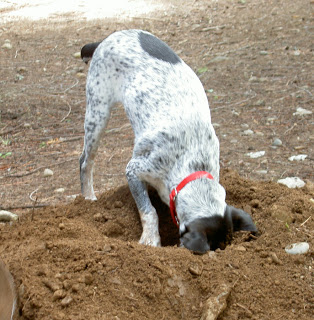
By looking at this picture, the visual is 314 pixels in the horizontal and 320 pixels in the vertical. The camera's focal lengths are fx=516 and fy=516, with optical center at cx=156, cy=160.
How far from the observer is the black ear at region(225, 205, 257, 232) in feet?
11.1

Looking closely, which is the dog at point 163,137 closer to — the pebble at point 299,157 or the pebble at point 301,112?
the pebble at point 299,157

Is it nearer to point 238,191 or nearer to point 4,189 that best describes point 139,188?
point 238,191

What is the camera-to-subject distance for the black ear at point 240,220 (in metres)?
3.38

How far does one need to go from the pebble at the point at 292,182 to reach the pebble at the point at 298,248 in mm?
1328

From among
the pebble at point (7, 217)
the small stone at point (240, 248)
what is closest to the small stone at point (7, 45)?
the pebble at point (7, 217)

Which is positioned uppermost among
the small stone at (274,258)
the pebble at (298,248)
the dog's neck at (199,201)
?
the dog's neck at (199,201)

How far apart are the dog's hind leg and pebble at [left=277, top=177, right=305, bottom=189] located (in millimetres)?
1663

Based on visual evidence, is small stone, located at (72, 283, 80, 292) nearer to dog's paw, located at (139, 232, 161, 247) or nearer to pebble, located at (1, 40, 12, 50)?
dog's paw, located at (139, 232, 161, 247)

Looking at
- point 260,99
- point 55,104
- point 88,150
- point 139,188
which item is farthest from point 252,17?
point 139,188

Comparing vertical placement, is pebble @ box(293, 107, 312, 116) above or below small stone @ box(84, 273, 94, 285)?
below

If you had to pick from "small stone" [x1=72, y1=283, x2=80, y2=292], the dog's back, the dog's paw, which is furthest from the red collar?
"small stone" [x1=72, y1=283, x2=80, y2=292]

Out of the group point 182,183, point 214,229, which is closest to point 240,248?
point 214,229

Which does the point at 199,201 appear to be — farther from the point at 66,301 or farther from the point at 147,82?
the point at 147,82

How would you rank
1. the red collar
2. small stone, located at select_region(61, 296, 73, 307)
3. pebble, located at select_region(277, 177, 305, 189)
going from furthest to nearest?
pebble, located at select_region(277, 177, 305, 189) → the red collar → small stone, located at select_region(61, 296, 73, 307)
